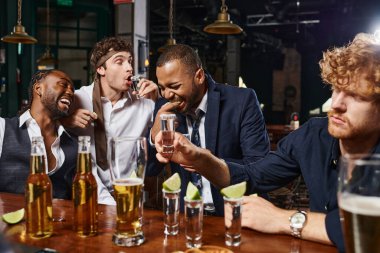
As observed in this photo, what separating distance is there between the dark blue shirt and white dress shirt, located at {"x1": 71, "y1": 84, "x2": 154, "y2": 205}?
106 cm

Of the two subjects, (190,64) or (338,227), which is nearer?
(338,227)

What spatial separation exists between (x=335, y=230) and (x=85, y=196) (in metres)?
0.77

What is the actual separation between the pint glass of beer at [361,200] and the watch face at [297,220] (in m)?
0.51

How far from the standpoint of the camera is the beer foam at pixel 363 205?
2.32 feet

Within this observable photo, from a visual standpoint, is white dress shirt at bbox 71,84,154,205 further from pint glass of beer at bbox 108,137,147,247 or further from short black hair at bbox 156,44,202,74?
pint glass of beer at bbox 108,137,147,247

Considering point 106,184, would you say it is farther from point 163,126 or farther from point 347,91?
point 347,91

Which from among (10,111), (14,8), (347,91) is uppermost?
(14,8)

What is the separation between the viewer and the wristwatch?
1232mm

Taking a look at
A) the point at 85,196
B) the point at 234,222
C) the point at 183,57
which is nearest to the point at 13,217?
the point at 85,196

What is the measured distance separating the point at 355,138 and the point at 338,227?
426mm

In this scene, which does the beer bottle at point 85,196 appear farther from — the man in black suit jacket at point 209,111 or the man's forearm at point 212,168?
the man in black suit jacket at point 209,111

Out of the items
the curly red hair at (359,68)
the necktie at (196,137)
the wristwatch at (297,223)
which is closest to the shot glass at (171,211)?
the wristwatch at (297,223)

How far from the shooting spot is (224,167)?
174 centimetres

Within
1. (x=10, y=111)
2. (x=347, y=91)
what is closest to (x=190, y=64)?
(x=347, y=91)
